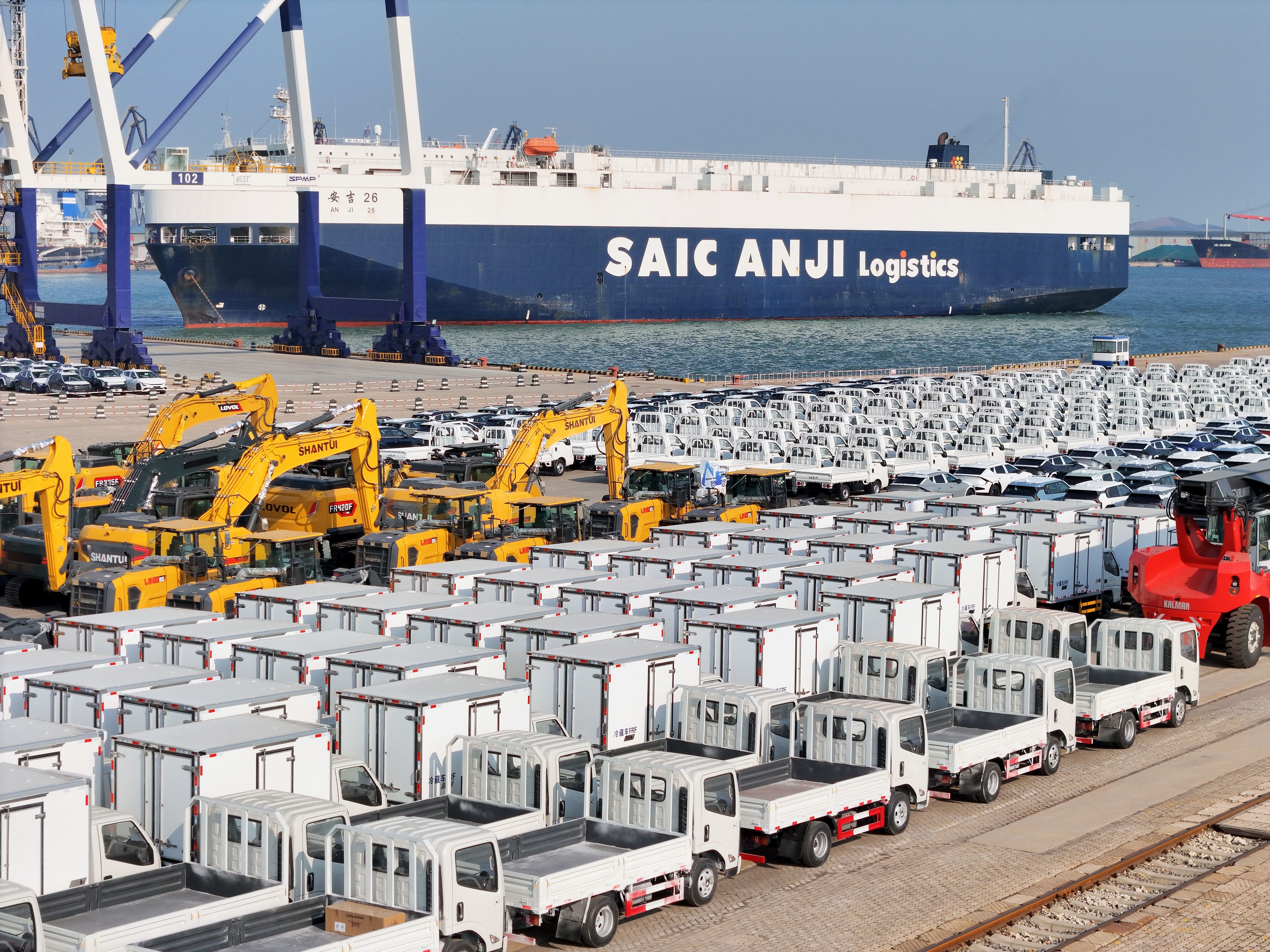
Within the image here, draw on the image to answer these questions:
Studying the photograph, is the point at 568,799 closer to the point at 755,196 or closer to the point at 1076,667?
the point at 1076,667

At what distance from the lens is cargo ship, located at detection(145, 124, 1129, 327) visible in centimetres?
10269

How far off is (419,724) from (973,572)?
10.6 meters

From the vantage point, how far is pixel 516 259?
11012 cm

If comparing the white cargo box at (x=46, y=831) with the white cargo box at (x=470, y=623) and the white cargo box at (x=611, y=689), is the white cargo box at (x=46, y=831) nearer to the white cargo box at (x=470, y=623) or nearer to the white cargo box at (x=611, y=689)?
the white cargo box at (x=611, y=689)

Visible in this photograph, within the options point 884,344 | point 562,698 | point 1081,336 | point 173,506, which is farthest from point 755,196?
point 562,698

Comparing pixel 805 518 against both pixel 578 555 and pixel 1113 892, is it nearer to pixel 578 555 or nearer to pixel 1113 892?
pixel 578 555

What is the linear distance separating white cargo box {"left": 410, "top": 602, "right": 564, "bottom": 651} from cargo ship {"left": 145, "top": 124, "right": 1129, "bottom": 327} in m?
65.2

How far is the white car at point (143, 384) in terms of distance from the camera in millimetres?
62219

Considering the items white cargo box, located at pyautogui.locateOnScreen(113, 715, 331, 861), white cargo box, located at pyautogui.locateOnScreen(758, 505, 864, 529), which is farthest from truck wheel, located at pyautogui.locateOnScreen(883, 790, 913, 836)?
white cargo box, located at pyautogui.locateOnScreen(758, 505, 864, 529)

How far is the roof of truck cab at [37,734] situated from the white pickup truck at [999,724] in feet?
27.3

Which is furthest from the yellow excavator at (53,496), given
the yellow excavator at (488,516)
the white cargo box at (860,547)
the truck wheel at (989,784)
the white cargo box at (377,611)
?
the truck wheel at (989,784)

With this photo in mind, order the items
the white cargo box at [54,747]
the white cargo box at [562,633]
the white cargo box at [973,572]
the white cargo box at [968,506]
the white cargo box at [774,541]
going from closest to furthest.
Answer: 1. the white cargo box at [54,747]
2. the white cargo box at [562,633]
3. the white cargo box at [973,572]
4. the white cargo box at [774,541]
5. the white cargo box at [968,506]

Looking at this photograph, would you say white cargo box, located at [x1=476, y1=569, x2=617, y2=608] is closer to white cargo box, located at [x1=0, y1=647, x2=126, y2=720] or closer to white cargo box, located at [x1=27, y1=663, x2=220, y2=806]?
white cargo box, located at [x1=0, y1=647, x2=126, y2=720]

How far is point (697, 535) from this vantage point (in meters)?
A: 26.9
